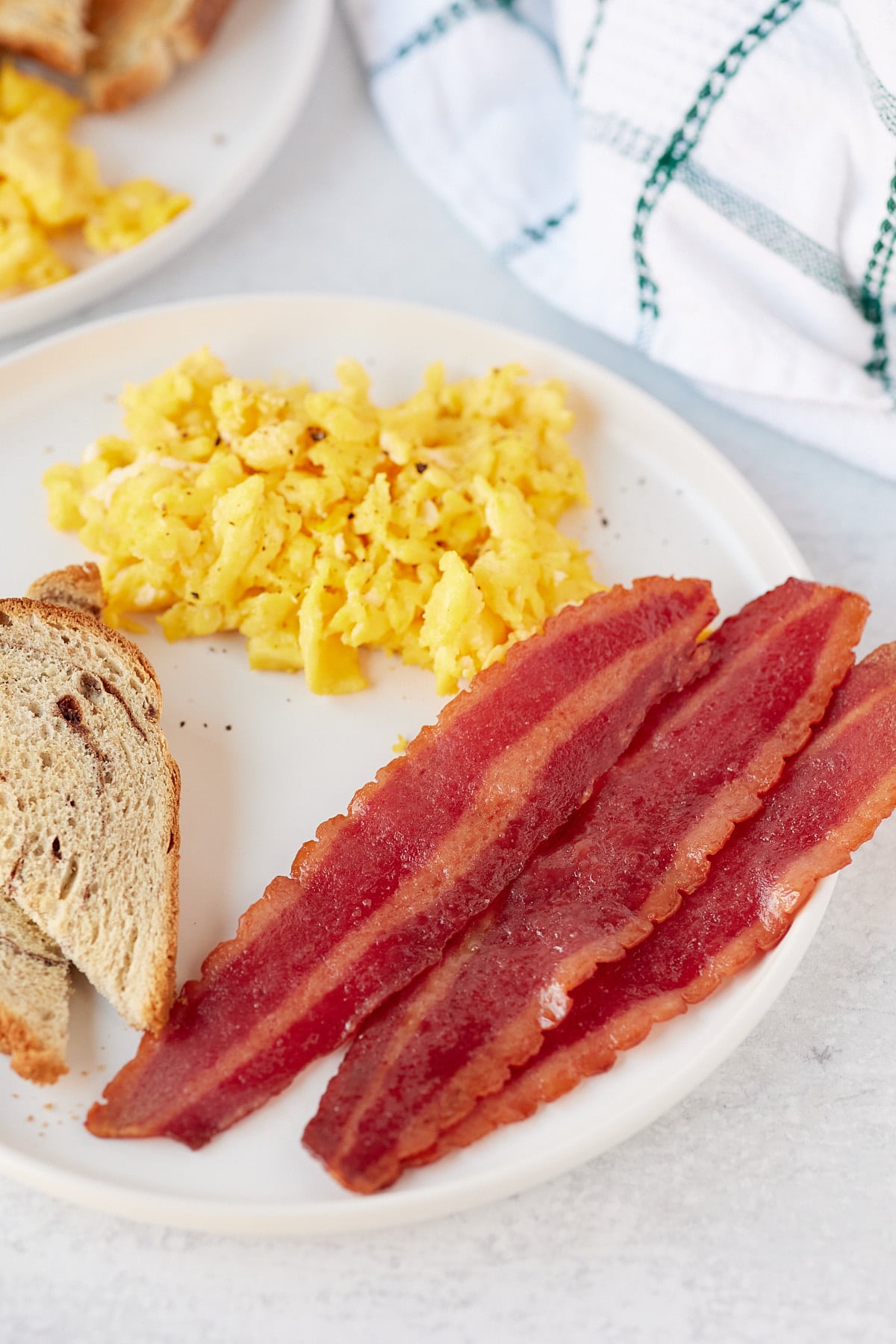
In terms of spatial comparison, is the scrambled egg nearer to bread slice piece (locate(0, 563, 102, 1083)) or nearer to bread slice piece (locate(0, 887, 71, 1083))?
bread slice piece (locate(0, 563, 102, 1083))

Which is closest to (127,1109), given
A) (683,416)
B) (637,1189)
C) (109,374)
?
(637,1189)

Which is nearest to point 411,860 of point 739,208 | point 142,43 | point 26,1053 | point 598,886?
point 598,886

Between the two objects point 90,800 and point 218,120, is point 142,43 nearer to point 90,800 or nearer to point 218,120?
point 218,120

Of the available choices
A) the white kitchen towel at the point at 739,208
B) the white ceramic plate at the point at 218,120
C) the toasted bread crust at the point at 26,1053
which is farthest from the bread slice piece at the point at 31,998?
the white kitchen towel at the point at 739,208

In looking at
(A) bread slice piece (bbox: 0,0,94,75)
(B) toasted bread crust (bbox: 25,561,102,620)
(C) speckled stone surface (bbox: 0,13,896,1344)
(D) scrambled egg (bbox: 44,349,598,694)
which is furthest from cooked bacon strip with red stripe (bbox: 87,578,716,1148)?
(A) bread slice piece (bbox: 0,0,94,75)

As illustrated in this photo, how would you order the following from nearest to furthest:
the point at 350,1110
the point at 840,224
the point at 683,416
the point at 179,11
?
the point at 350,1110
the point at 840,224
the point at 683,416
the point at 179,11

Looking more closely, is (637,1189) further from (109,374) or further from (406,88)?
(406,88)
